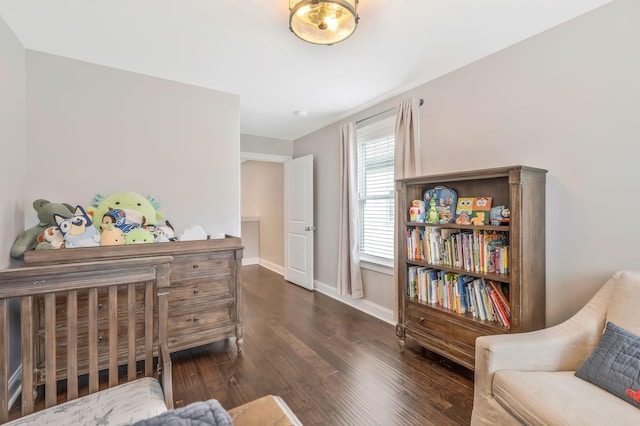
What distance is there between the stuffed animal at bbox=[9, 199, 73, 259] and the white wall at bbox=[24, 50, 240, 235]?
0.78 feet

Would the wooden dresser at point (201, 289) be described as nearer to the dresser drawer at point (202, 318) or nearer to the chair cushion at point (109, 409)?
the dresser drawer at point (202, 318)

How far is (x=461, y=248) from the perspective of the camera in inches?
85.4

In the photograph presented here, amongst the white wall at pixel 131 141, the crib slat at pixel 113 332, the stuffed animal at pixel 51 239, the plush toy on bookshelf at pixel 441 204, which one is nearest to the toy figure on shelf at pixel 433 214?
the plush toy on bookshelf at pixel 441 204

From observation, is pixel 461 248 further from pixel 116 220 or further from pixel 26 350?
pixel 116 220

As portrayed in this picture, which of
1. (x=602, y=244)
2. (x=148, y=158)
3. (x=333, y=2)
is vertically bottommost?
(x=602, y=244)

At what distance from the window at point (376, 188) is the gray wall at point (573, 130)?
0.91 m

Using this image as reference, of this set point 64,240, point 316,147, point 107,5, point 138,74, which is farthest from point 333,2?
point 316,147

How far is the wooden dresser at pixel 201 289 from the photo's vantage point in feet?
7.37

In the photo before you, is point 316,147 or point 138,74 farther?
point 316,147

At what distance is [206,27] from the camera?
1907 millimetres

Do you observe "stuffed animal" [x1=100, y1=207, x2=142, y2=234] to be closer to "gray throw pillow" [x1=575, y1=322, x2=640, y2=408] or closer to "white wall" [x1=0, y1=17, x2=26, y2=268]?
"white wall" [x1=0, y1=17, x2=26, y2=268]

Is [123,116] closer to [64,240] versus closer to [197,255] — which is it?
[64,240]

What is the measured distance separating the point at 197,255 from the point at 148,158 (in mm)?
1029

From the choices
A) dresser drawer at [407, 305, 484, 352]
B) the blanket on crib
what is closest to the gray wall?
dresser drawer at [407, 305, 484, 352]
